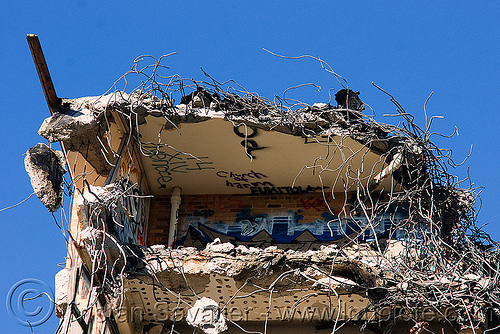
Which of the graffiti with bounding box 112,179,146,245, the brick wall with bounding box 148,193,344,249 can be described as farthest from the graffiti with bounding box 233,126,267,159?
the graffiti with bounding box 112,179,146,245

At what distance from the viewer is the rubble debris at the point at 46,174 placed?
711 cm

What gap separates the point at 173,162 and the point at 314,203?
1915mm

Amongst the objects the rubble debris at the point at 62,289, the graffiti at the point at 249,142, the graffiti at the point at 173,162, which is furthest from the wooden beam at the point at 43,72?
the graffiti at the point at 249,142

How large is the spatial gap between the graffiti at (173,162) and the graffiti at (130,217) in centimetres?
42

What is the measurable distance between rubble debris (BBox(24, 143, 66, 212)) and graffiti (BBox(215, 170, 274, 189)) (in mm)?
2429

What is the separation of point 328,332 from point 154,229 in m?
2.64

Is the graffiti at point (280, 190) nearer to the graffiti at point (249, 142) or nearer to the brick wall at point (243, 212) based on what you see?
the brick wall at point (243, 212)

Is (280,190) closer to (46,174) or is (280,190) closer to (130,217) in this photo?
(130,217)

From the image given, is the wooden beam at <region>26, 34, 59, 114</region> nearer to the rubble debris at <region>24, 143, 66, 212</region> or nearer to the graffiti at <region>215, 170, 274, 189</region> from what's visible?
the rubble debris at <region>24, 143, 66, 212</region>

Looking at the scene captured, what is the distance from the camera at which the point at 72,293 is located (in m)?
7.24

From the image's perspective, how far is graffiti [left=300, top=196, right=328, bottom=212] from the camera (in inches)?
365

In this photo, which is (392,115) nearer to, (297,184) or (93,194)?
(297,184)

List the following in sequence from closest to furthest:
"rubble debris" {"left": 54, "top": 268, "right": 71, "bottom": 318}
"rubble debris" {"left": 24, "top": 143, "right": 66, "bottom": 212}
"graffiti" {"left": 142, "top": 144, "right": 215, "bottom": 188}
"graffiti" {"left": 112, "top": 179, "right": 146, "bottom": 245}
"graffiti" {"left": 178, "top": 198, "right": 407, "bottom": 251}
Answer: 1. "rubble debris" {"left": 24, "top": 143, "right": 66, "bottom": 212}
2. "rubble debris" {"left": 54, "top": 268, "right": 71, "bottom": 318}
3. "graffiti" {"left": 112, "top": 179, "right": 146, "bottom": 245}
4. "graffiti" {"left": 142, "top": 144, "right": 215, "bottom": 188}
5. "graffiti" {"left": 178, "top": 198, "right": 407, "bottom": 251}

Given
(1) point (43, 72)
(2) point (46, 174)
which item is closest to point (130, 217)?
(2) point (46, 174)
